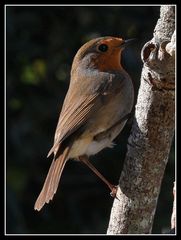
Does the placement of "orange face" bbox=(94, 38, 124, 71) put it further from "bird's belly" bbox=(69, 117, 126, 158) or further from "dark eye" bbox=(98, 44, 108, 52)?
"bird's belly" bbox=(69, 117, 126, 158)

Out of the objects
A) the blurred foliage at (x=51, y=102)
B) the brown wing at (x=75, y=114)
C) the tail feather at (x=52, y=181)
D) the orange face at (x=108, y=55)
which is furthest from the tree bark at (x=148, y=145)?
the blurred foliage at (x=51, y=102)

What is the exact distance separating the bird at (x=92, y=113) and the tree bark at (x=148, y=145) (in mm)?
937

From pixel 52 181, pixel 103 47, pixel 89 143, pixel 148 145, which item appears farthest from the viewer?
pixel 103 47

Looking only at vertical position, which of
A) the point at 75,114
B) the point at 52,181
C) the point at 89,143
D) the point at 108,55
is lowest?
the point at 52,181

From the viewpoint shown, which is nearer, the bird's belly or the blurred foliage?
the bird's belly

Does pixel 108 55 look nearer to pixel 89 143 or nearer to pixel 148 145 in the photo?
pixel 89 143

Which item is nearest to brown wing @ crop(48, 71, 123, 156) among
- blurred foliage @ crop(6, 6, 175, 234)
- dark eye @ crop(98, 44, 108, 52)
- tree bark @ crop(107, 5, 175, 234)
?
dark eye @ crop(98, 44, 108, 52)

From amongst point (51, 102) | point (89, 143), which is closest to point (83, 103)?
point (89, 143)

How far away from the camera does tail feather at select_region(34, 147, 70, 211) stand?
4.39 meters

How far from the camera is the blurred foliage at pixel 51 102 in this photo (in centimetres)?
651

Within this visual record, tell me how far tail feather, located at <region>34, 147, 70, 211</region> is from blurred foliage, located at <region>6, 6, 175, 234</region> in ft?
6.05

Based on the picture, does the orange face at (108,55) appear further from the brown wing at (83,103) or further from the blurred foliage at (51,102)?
the blurred foliage at (51,102)

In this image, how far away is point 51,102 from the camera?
21.6 feet

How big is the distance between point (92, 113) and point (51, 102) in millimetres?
1790
